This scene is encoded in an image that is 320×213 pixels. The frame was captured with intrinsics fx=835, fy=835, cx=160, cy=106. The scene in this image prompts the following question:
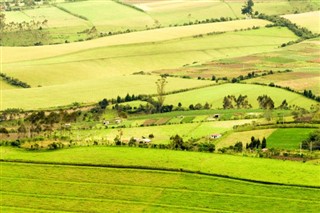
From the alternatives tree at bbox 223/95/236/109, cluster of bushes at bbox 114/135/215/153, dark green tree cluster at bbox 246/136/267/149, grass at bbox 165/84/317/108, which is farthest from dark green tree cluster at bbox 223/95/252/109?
dark green tree cluster at bbox 246/136/267/149

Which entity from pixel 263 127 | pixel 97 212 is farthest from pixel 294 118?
pixel 97 212

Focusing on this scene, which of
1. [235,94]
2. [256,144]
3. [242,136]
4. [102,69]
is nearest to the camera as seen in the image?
[256,144]

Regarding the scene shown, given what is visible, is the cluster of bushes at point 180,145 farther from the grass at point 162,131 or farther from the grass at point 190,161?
the grass at point 162,131

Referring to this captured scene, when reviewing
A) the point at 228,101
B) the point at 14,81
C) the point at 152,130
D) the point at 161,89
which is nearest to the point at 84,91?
the point at 161,89

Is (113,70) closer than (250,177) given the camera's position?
No

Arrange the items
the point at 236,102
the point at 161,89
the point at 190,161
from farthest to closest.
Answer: the point at 161,89 < the point at 236,102 < the point at 190,161

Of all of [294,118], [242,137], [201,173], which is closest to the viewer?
[201,173]

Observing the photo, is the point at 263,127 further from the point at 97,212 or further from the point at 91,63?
the point at 91,63

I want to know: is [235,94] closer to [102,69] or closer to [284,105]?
[284,105]
